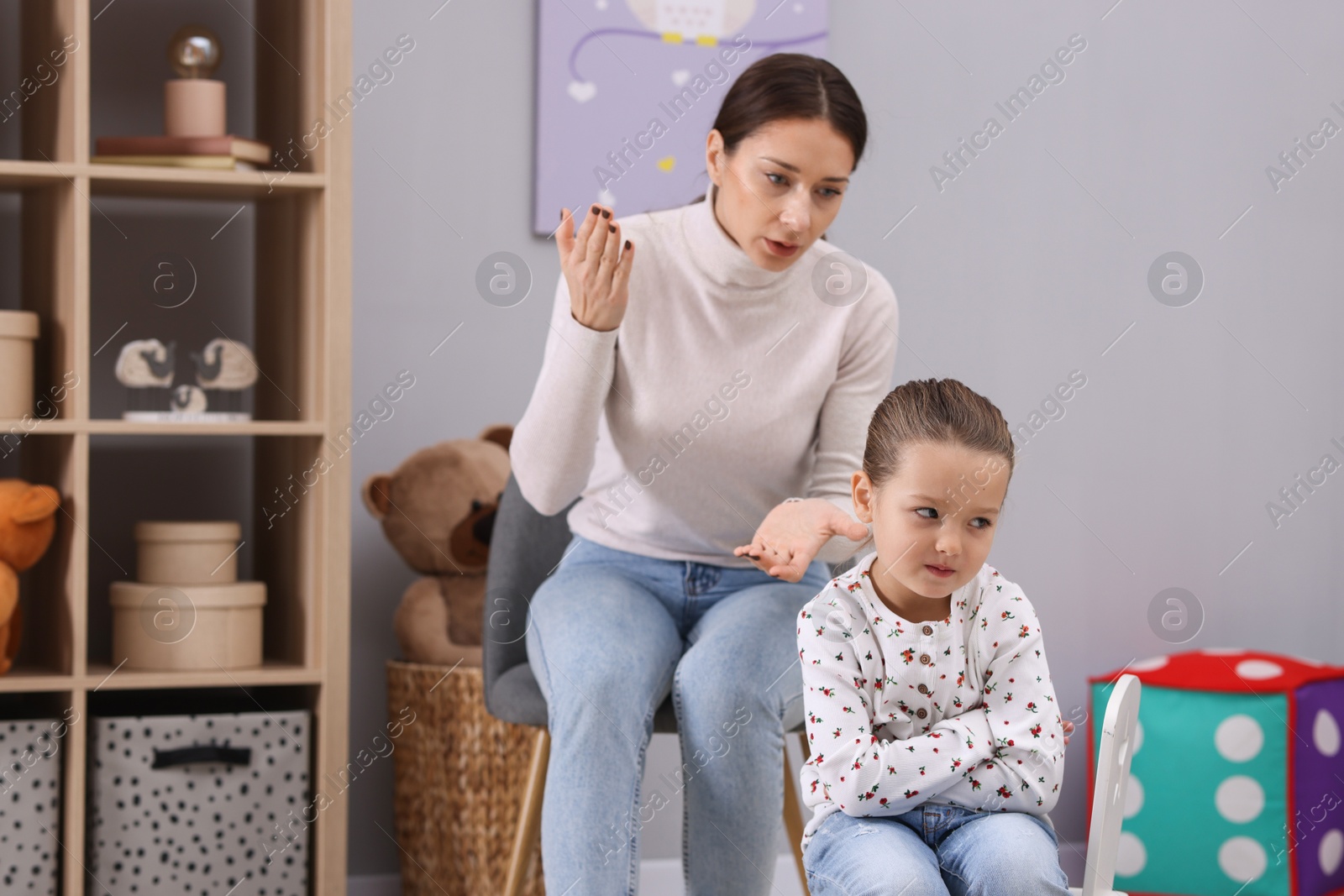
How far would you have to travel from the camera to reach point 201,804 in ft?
4.98

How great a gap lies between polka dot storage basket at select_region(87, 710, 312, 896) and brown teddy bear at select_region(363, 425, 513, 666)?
28 cm

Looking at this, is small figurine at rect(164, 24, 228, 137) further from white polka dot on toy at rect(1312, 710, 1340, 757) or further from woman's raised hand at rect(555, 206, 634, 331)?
white polka dot on toy at rect(1312, 710, 1340, 757)

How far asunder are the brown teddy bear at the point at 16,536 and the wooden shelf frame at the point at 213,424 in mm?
25

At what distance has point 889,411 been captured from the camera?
105 centimetres

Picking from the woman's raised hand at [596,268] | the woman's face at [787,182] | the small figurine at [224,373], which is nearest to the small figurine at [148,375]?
the small figurine at [224,373]

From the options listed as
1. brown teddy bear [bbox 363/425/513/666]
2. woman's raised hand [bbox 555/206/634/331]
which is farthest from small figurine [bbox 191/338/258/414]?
woman's raised hand [bbox 555/206/634/331]

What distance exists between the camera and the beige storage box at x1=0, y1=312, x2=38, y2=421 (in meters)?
1.48

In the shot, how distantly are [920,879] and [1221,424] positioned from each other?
1644 millimetres

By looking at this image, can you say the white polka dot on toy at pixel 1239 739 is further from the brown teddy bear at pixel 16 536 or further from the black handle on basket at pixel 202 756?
the brown teddy bear at pixel 16 536

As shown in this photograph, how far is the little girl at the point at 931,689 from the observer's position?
0.95m

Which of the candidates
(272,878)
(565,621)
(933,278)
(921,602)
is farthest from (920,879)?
(933,278)

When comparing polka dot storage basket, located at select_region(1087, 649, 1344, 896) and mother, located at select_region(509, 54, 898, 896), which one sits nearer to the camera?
mother, located at select_region(509, 54, 898, 896)

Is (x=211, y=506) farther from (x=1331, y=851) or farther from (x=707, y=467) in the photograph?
(x=1331, y=851)

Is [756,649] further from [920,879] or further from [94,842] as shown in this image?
[94,842]
